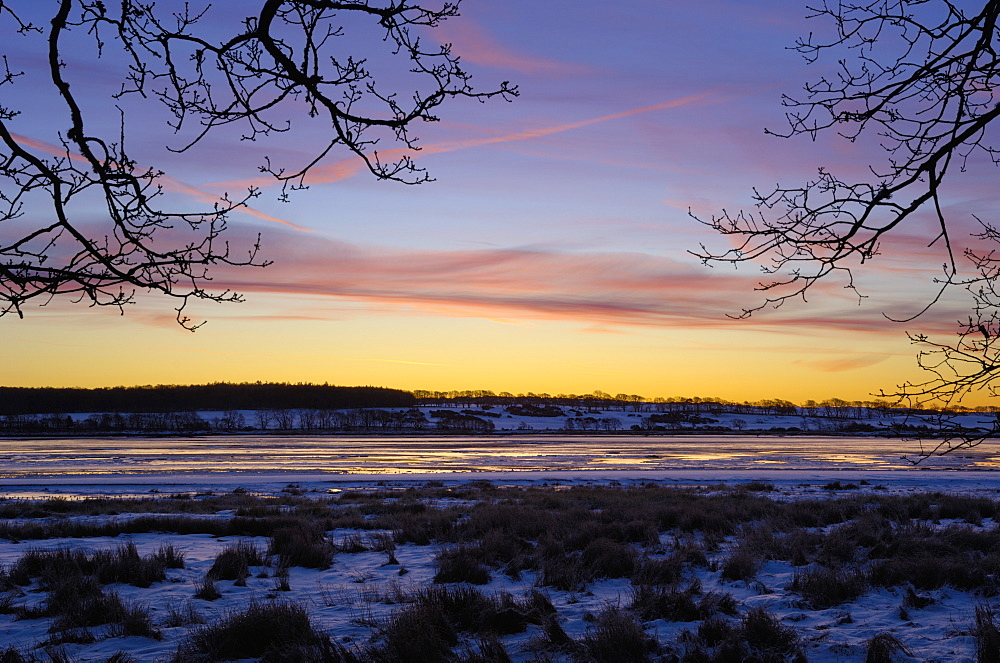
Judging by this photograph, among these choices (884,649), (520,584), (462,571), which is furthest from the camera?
(462,571)

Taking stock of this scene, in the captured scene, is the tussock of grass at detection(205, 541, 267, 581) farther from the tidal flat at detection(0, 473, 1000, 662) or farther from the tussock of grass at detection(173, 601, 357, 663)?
the tussock of grass at detection(173, 601, 357, 663)

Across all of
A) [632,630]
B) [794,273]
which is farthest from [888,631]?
[794,273]

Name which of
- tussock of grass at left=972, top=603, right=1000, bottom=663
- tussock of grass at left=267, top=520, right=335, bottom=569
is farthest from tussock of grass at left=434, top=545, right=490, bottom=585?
tussock of grass at left=972, top=603, right=1000, bottom=663

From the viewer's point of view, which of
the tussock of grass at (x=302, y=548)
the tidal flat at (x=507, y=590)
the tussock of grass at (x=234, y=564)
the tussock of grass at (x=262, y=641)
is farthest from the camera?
the tussock of grass at (x=302, y=548)

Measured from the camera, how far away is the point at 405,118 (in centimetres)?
399

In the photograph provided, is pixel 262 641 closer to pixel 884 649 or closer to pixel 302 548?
pixel 302 548

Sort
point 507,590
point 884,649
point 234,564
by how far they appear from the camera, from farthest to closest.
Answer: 1. point 234,564
2. point 507,590
3. point 884,649

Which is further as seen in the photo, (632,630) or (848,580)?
(848,580)

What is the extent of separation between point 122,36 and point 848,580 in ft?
29.1

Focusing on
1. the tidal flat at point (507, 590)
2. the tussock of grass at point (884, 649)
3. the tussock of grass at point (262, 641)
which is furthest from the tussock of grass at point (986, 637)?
the tussock of grass at point (262, 641)

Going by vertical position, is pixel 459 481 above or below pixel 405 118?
below

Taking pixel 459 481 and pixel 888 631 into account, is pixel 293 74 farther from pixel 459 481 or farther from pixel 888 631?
pixel 459 481

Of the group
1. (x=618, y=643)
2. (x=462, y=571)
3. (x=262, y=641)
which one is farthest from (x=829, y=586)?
(x=262, y=641)

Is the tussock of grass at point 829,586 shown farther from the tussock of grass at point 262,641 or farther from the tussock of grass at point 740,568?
the tussock of grass at point 262,641
